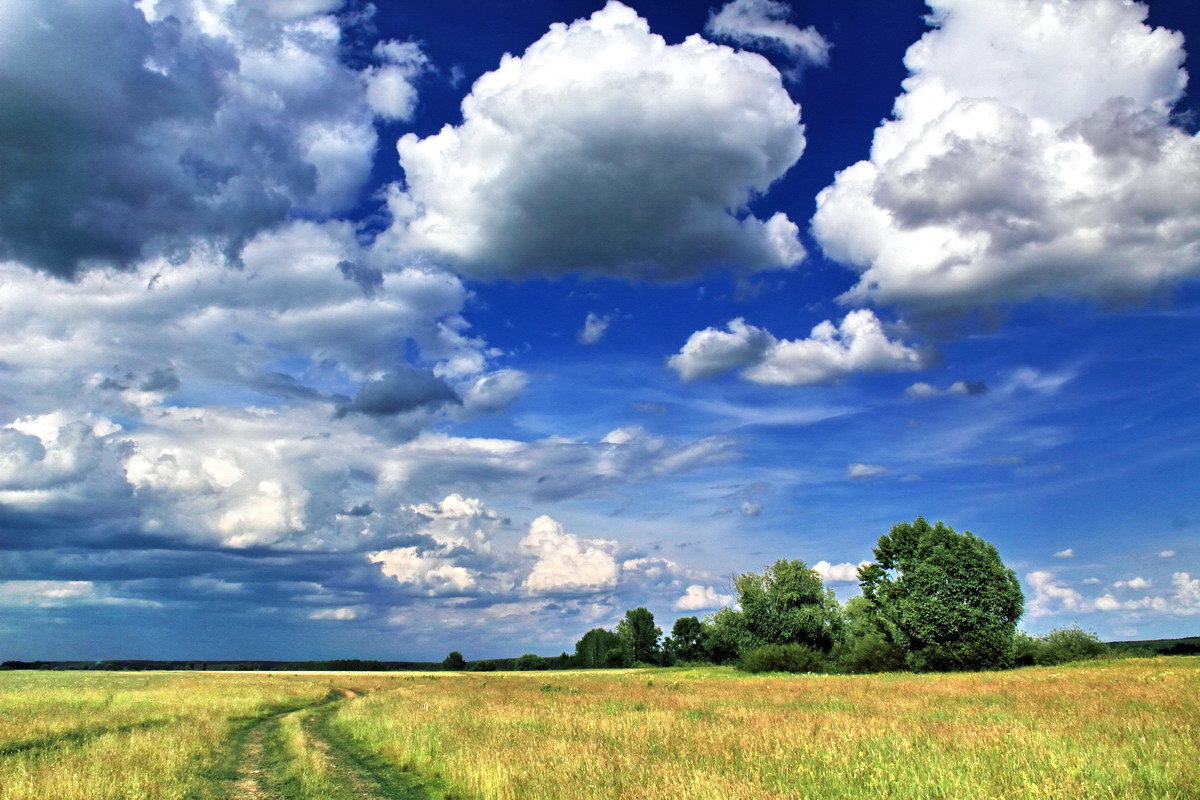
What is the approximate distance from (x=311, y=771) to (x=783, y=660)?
180ft

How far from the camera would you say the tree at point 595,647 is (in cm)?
13350

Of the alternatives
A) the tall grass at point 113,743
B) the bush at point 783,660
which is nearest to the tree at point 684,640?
the bush at point 783,660

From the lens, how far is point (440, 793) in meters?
14.9

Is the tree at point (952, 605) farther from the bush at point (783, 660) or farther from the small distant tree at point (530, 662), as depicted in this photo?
the small distant tree at point (530, 662)

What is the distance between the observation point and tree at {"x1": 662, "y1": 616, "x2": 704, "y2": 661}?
128125 mm

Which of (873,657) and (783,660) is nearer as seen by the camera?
(873,657)

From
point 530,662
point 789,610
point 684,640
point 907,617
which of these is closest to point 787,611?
point 789,610

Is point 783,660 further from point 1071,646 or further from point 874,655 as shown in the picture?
point 1071,646

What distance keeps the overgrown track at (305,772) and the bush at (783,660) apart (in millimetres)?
46347

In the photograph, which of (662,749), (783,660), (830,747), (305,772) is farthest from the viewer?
(783,660)

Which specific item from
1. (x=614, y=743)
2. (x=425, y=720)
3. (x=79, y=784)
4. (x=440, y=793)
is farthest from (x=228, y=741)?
(x=614, y=743)

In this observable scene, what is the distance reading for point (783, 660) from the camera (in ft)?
211

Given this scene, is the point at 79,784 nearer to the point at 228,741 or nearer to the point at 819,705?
the point at 228,741

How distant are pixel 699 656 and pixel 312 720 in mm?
101721
